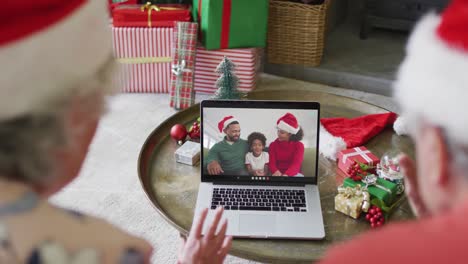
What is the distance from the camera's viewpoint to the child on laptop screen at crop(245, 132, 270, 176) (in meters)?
1.54

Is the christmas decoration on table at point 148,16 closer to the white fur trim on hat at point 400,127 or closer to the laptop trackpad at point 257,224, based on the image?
the white fur trim on hat at point 400,127

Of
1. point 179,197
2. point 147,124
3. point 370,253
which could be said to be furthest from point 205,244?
point 147,124

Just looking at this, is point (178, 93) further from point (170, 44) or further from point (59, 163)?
point (59, 163)

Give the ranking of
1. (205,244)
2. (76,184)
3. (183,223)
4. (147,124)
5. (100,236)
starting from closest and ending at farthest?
(100,236) → (205,244) → (183,223) → (76,184) → (147,124)

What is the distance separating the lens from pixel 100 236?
65 cm

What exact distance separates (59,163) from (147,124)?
199 centimetres

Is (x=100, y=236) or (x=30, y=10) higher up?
(x=30, y=10)

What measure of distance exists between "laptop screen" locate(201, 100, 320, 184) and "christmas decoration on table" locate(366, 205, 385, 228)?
0.19 meters

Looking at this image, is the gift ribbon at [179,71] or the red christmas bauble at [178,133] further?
the gift ribbon at [179,71]

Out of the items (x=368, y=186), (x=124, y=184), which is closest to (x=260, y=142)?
(x=368, y=186)

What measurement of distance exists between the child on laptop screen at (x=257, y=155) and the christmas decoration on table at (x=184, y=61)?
1214mm

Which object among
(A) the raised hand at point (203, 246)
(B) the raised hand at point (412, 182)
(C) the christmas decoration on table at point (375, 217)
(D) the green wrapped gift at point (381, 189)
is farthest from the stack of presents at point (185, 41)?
(B) the raised hand at point (412, 182)

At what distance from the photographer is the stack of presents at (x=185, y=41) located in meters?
2.67

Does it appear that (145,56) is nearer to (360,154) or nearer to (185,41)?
(185,41)
